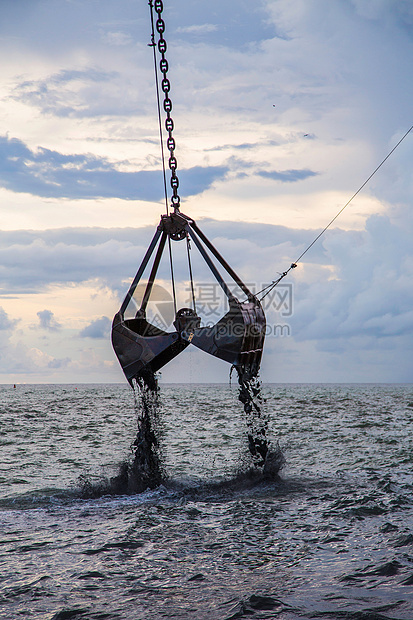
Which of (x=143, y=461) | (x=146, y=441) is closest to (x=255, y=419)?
(x=146, y=441)

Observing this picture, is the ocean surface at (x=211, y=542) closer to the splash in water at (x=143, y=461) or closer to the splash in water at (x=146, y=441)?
the splash in water at (x=143, y=461)

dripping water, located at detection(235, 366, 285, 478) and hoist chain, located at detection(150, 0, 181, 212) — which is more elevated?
hoist chain, located at detection(150, 0, 181, 212)

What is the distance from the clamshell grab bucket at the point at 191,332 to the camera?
916 centimetres

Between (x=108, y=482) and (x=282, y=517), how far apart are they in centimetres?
471

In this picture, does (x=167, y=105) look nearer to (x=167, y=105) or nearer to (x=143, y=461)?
(x=167, y=105)

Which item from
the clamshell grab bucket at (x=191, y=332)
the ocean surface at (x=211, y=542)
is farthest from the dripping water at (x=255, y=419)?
the ocean surface at (x=211, y=542)

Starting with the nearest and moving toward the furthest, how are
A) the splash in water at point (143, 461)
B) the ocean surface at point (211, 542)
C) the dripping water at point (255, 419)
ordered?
the ocean surface at point (211, 542), the dripping water at point (255, 419), the splash in water at point (143, 461)

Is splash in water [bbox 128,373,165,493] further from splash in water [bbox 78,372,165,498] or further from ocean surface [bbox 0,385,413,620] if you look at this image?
ocean surface [bbox 0,385,413,620]

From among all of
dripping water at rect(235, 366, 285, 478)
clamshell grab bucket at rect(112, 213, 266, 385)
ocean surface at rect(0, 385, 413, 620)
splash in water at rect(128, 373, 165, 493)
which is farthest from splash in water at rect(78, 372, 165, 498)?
dripping water at rect(235, 366, 285, 478)

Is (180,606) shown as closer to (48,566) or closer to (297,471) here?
(48,566)

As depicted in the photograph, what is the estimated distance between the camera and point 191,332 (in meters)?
9.35

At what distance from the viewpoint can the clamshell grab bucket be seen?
916 centimetres

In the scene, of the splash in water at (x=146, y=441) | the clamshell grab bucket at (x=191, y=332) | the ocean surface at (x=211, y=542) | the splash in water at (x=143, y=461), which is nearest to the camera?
the ocean surface at (x=211, y=542)

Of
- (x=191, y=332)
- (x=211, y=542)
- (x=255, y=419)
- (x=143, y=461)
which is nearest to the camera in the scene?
(x=211, y=542)
